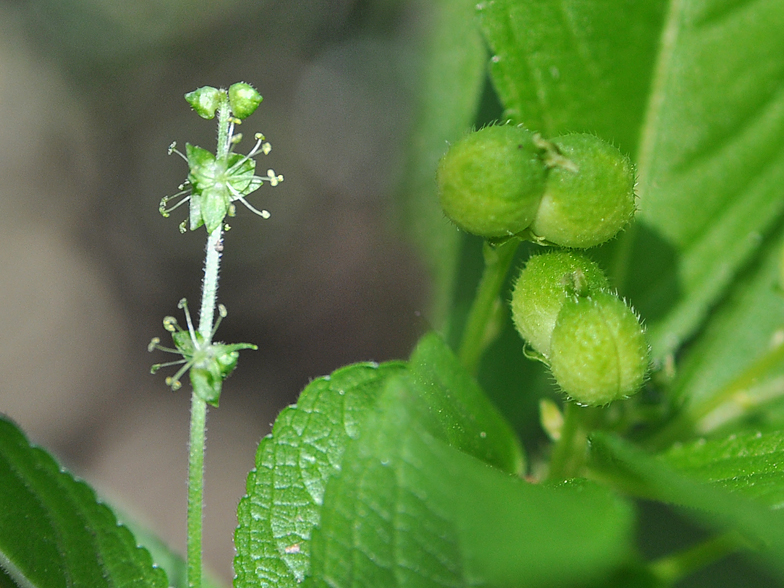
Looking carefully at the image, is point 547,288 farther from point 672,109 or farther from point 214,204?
point 672,109

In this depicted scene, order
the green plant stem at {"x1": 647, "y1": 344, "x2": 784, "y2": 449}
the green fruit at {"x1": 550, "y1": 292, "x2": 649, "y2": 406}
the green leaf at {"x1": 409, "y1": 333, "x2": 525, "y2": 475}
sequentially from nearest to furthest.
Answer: the green fruit at {"x1": 550, "y1": 292, "x2": 649, "y2": 406} → the green leaf at {"x1": 409, "y1": 333, "x2": 525, "y2": 475} → the green plant stem at {"x1": 647, "y1": 344, "x2": 784, "y2": 449}

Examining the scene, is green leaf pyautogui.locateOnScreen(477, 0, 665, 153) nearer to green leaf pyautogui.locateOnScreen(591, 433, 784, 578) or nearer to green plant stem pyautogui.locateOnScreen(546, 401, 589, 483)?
green plant stem pyautogui.locateOnScreen(546, 401, 589, 483)

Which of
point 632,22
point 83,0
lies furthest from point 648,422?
point 83,0

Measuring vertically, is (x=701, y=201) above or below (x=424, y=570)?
above

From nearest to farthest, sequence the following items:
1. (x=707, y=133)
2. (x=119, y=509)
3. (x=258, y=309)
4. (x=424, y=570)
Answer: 1. (x=424, y=570)
2. (x=707, y=133)
3. (x=119, y=509)
4. (x=258, y=309)

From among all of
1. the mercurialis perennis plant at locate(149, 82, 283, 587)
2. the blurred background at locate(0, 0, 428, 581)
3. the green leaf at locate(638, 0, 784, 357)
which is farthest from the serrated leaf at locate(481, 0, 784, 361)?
the blurred background at locate(0, 0, 428, 581)

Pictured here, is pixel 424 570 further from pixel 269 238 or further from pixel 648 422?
pixel 269 238

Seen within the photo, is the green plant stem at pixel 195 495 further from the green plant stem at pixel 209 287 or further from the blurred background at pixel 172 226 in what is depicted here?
the blurred background at pixel 172 226
